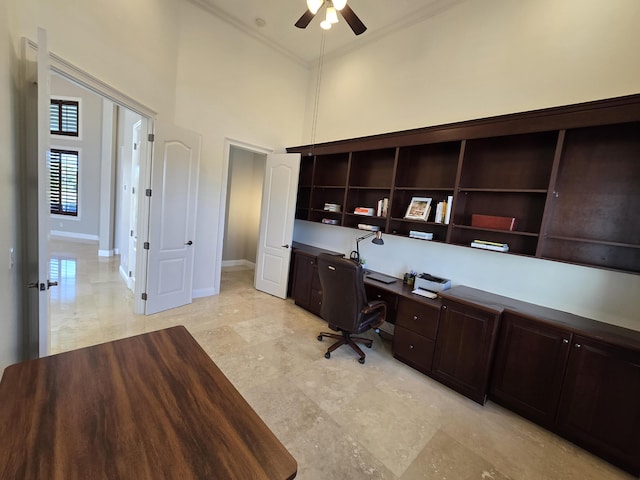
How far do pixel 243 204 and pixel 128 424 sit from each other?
217 inches

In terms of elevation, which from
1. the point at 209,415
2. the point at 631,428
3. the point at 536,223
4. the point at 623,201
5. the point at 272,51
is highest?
the point at 272,51

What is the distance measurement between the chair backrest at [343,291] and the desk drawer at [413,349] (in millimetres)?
531

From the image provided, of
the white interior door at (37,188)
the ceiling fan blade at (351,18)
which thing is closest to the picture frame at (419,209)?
the ceiling fan blade at (351,18)

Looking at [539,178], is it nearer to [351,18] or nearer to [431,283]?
[431,283]

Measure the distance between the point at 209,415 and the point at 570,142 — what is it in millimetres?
3173

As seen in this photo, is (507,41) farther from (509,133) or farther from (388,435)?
(388,435)

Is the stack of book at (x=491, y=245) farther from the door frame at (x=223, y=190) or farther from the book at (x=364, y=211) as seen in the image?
the door frame at (x=223, y=190)

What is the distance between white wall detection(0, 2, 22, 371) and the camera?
1.51 meters

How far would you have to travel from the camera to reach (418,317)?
2705mm

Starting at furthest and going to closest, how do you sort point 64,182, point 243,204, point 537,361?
1. point 64,182
2. point 243,204
3. point 537,361

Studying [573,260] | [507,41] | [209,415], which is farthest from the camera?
[507,41]

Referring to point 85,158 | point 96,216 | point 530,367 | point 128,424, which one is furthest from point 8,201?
point 85,158

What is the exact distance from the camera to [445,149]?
3.04m

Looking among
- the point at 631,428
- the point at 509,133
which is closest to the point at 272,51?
the point at 509,133
